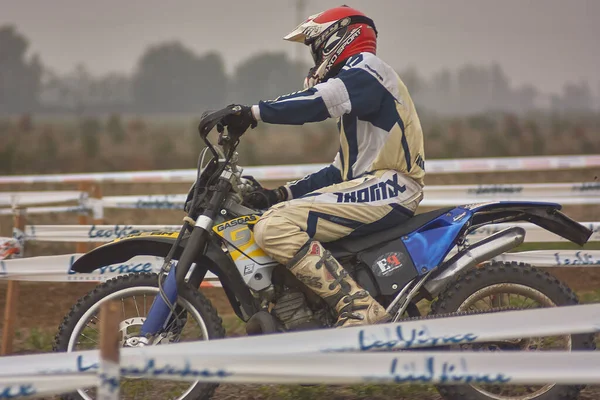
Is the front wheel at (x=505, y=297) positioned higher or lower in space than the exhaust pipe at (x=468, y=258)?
lower

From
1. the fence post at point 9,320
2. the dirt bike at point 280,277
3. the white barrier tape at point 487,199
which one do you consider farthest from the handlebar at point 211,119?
the white barrier tape at point 487,199

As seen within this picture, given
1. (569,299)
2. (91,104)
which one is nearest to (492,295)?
(569,299)

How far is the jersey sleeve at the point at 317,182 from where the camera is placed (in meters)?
4.64

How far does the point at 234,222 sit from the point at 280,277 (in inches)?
15.6

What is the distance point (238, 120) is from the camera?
390 cm

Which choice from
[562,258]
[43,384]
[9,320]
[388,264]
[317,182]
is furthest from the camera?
[9,320]

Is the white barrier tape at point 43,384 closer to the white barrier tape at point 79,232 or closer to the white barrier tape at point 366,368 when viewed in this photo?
the white barrier tape at point 366,368

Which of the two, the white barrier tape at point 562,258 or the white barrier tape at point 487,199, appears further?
the white barrier tape at point 487,199

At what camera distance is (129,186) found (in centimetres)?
1786

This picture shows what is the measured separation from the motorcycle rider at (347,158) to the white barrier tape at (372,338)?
755mm

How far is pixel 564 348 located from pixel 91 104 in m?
31.5

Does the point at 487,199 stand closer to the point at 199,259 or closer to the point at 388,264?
the point at 388,264

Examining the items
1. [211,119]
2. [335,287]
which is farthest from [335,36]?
[335,287]

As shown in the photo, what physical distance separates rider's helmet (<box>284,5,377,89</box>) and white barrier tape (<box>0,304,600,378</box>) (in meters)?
1.77
